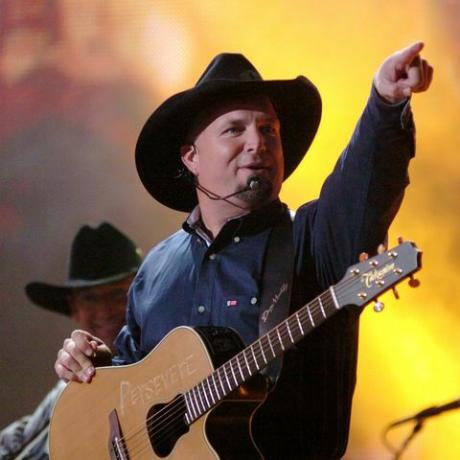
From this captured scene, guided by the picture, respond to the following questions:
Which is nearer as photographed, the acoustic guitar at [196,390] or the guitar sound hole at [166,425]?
the acoustic guitar at [196,390]

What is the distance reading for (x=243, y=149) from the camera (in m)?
2.27

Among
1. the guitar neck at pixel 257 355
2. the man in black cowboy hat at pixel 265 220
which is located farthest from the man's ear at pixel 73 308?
the guitar neck at pixel 257 355

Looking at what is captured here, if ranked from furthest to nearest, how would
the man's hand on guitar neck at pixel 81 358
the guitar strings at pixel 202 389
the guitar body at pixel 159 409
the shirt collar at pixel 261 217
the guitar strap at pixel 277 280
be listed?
the man's hand on guitar neck at pixel 81 358 < the shirt collar at pixel 261 217 < the guitar strap at pixel 277 280 < the guitar body at pixel 159 409 < the guitar strings at pixel 202 389

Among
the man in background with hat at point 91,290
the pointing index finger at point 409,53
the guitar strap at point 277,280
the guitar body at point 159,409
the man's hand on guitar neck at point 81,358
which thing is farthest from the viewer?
the man in background with hat at point 91,290

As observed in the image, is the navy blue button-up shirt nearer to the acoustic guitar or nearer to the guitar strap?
the guitar strap

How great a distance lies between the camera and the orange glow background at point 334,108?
238 centimetres

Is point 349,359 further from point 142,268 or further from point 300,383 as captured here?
point 142,268

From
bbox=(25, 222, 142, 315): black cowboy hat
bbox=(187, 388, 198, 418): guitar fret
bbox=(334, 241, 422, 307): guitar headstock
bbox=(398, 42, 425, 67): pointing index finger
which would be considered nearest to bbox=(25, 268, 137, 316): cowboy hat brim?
bbox=(25, 222, 142, 315): black cowboy hat

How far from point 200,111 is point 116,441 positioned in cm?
88

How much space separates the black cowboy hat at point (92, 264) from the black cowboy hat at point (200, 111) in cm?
45

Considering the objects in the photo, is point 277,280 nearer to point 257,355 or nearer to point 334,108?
point 257,355

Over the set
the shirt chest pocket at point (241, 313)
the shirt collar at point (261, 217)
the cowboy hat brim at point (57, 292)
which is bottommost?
the shirt chest pocket at point (241, 313)

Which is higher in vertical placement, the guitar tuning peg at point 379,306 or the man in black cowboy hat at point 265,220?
the man in black cowboy hat at point 265,220

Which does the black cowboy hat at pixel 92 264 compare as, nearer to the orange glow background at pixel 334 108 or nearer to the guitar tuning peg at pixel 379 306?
the orange glow background at pixel 334 108
